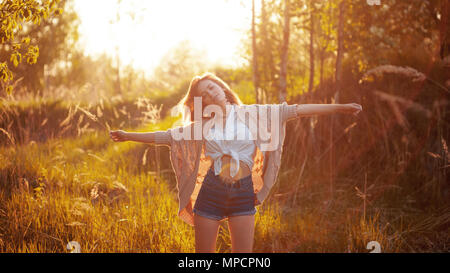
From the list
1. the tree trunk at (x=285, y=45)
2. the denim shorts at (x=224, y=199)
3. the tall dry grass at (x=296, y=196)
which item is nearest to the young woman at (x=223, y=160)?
the denim shorts at (x=224, y=199)

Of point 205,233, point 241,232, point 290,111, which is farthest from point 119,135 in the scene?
point 290,111

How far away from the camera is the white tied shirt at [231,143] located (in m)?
2.81

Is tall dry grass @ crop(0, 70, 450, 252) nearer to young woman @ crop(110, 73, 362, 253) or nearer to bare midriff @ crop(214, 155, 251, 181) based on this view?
young woman @ crop(110, 73, 362, 253)

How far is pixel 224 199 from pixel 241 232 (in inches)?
9.9

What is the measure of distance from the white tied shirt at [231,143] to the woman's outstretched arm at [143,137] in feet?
1.02

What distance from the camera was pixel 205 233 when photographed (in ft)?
9.00

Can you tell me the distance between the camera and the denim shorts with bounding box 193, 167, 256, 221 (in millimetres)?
2715

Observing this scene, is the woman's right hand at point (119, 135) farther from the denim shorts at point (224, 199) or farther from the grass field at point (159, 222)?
Result: the grass field at point (159, 222)

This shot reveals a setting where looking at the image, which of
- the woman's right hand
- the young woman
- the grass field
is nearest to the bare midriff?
the young woman

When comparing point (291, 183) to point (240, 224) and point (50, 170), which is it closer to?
point (240, 224)

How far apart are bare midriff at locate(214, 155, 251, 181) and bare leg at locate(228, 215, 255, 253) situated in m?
0.27
